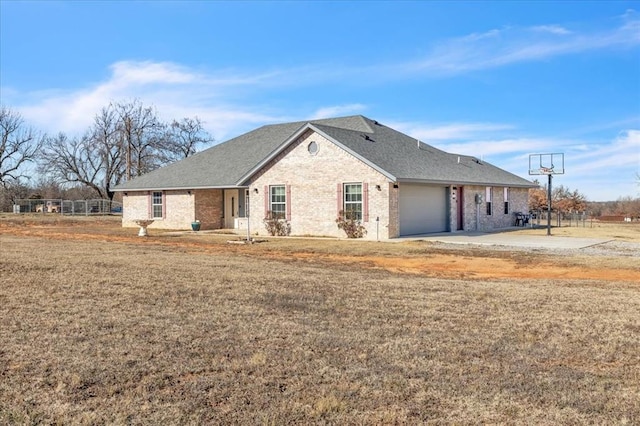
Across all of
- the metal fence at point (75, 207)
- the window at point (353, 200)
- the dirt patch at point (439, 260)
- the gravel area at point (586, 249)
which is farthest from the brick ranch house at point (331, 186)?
the metal fence at point (75, 207)

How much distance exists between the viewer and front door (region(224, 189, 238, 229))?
3050 cm

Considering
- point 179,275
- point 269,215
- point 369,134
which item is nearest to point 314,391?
point 179,275

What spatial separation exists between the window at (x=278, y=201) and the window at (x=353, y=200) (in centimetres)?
319

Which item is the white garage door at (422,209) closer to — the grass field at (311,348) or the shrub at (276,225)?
the shrub at (276,225)

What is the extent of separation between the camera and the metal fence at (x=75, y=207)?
5153 centimetres

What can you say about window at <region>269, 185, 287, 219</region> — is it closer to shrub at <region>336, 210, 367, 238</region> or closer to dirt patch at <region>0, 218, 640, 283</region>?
shrub at <region>336, 210, 367, 238</region>

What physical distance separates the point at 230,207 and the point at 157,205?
4.49 metres

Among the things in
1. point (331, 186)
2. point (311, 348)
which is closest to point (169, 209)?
point (331, 186)

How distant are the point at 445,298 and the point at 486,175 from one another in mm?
22995

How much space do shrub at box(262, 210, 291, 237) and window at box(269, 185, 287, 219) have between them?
10 centimetres

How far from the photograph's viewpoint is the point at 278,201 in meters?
25.6

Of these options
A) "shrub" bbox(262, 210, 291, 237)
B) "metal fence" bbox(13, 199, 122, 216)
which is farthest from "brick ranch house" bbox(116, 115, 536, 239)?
"metal fence" bbox(13, 199, 122, 216)

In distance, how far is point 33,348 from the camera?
601cm

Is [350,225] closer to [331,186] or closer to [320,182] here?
[331,186]
